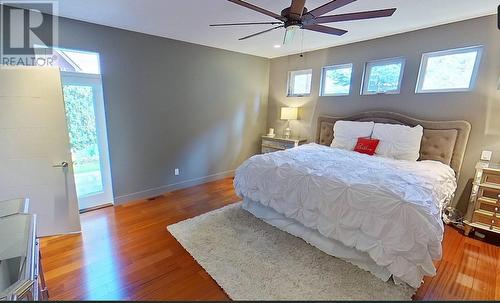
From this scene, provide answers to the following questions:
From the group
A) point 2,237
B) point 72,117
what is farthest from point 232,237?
point 72,117

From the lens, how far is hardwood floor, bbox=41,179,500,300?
1.82m

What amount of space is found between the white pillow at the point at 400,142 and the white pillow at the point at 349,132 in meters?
0.23

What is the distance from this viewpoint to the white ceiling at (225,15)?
2320mm

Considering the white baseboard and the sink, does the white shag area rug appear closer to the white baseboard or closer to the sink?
the white baseboard

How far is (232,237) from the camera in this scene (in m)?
2.53

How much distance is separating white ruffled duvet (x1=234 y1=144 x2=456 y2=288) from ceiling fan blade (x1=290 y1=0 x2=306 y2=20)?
1486 mm

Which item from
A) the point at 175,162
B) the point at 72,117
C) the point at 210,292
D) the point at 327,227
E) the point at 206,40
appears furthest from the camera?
the point at 175,162

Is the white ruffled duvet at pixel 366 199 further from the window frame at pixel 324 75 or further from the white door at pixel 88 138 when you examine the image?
the white door at pixel 88 138

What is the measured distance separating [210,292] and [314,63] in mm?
4127

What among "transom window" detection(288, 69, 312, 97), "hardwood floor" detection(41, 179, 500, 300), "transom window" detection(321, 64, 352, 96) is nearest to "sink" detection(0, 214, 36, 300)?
"hardwood floor" detection(41, 179, 500, 300)

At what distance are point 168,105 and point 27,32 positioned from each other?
1762mm

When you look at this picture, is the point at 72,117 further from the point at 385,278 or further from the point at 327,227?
the point at 385,278

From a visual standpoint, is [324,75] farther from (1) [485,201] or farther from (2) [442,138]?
(1) [485,201]

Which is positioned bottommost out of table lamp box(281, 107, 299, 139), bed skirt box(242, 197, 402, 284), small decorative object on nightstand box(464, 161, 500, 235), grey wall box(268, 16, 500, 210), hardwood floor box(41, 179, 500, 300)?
hardwood floor box(41, 179, 500, 300)
